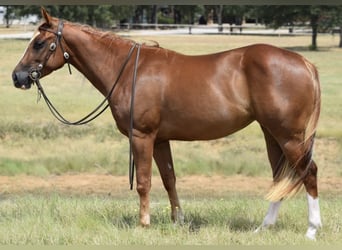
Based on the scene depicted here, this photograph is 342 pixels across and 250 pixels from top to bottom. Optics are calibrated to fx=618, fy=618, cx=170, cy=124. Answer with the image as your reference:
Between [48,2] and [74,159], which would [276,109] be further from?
[74,159]

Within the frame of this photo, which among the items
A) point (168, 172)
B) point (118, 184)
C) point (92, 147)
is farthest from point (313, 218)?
point (92, 147)

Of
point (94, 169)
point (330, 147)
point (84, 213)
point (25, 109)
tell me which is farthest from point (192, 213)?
point (25, 109)

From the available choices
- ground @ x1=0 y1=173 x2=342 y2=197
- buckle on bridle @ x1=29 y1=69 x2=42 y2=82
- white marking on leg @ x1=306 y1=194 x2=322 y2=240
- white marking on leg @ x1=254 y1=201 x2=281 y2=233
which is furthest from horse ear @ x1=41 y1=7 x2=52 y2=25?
ground @ x1=0 y1=173 x2=342 y2=197

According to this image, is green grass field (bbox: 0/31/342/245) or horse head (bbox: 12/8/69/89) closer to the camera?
green grass field (bbox: 0/31/342/245)

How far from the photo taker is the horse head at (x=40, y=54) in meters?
5.73

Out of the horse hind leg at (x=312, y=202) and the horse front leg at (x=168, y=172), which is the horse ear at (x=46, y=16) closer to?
the horse front leg at (x=168, y=172)

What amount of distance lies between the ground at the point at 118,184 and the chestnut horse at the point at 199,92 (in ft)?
15.5

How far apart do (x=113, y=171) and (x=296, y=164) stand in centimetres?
628

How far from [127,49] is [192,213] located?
1869 millimetres

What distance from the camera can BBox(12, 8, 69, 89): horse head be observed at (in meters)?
5.73

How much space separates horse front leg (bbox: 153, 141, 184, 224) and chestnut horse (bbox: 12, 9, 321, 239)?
27 cm

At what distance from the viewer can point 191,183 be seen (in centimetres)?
1110

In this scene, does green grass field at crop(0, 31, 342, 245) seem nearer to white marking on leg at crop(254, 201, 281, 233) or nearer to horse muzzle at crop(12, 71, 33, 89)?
white marking on leg at crop(254, 201, 281, 233)

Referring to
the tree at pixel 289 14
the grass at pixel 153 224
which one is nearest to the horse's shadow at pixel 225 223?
the grass at pixel 153 224
